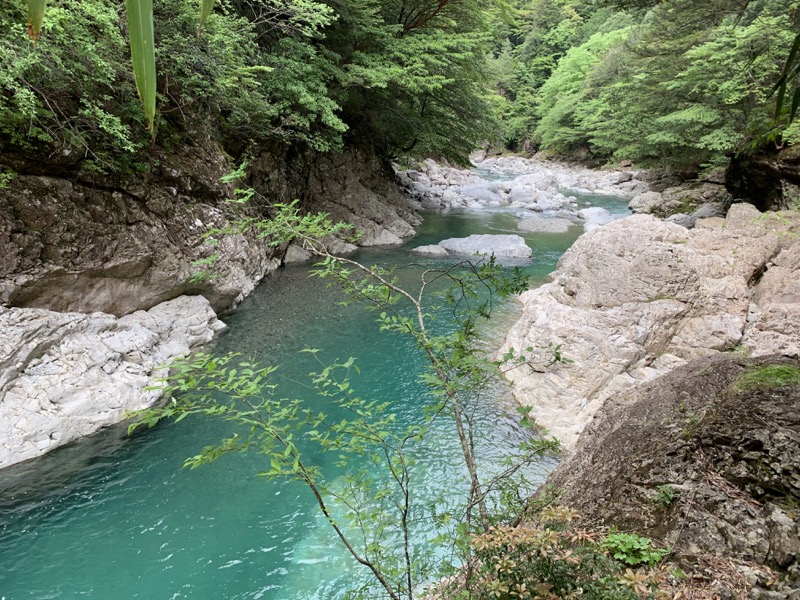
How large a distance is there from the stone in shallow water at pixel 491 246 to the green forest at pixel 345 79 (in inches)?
178

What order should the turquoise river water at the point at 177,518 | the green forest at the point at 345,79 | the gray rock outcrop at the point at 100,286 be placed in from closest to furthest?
1. the turquoise river water at the point at 177,518
2. the gray rock outcrop at the point at 100,286
3. the green forest at the point at 345,79

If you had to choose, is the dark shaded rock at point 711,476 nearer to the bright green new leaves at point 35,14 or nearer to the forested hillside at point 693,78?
the forested hillside at point 693,78

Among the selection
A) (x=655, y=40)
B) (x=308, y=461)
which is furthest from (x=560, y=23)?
(x=308, y=461)

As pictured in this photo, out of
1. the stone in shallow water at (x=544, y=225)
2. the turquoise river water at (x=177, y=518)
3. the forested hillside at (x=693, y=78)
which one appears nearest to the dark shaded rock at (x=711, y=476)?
the forested hillside at (x=693, y=78)

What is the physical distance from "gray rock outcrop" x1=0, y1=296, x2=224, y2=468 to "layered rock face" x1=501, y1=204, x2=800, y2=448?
508 centimetres

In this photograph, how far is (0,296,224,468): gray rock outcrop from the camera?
15.8 feet

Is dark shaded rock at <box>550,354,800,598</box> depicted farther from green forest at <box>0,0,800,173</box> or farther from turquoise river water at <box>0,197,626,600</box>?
turquoise river water at <box>0,197,626,600</box>

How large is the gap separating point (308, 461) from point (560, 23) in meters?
52.8

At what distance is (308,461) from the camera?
523 cm

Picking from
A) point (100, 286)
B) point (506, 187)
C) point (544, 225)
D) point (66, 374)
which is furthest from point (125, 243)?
point (506, 187)

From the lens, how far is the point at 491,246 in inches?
546

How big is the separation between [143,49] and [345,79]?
12405 millimetres

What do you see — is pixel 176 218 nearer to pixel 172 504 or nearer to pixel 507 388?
pixel 172 504

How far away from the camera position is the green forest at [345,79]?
5.50 m
